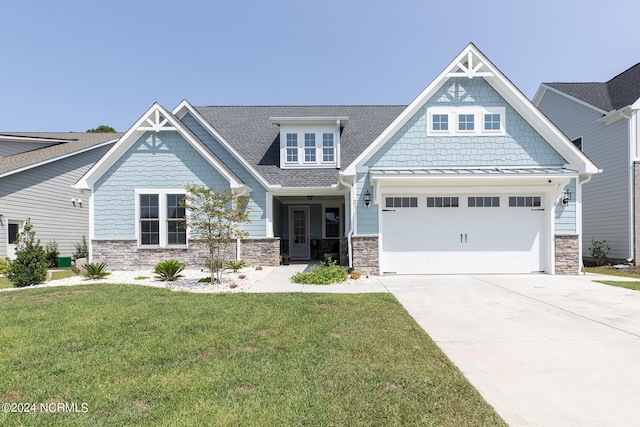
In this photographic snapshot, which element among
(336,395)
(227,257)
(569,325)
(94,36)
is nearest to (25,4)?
(94,36)

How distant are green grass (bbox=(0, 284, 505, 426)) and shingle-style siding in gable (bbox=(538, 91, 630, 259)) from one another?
1291 cm

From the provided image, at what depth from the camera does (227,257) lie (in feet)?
41.4

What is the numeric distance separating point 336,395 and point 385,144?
8910 millimetres

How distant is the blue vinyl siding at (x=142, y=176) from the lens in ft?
40.2

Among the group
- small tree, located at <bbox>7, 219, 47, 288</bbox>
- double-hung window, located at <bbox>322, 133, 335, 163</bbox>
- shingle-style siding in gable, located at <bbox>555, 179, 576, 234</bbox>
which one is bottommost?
small tree, located at <bbox>7, 219, 47, 288</bbox>

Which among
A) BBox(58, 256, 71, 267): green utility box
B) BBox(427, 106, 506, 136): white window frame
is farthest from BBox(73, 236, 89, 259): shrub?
BBox(427, 106, 506, 136): white window frame

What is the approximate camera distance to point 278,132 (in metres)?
16.5

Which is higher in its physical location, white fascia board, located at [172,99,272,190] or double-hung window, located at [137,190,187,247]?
white fascia board, located at [172,99,272,190]

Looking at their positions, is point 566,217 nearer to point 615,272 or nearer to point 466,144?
point 615,272

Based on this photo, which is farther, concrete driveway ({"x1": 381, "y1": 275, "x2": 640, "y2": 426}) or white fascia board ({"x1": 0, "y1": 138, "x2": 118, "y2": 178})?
white fascia board ({"x1": 0, "y1": 138, "x2": 118, "y2": 178})

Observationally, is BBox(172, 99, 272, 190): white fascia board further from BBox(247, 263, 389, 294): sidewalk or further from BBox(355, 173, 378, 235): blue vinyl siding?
BBox(247, 263, 389, 294): sidewalk

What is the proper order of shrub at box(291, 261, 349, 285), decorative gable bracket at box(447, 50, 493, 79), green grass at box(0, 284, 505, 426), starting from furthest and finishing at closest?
decorative gable bracket at box(447, 50, 493, 79)
shrub at box(291, 261, 349, 285)
green grass at box(0, 284, 505, 426)

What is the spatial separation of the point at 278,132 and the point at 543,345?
14.2 m

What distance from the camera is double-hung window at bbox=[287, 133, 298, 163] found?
562 inches
